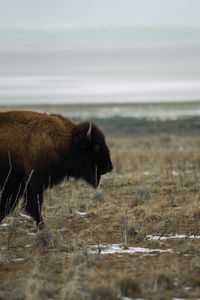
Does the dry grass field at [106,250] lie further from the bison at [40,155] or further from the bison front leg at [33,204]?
the bison at [40,155]

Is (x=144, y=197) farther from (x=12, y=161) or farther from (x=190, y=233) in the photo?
(x=12, y=161)

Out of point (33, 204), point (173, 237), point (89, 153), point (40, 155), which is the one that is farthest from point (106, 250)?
point (89, 153)

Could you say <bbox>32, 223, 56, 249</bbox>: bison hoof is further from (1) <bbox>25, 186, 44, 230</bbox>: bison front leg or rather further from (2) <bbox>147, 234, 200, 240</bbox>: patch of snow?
(2) <bbox>147, 234, 200, 240</bbox>: patch of snow

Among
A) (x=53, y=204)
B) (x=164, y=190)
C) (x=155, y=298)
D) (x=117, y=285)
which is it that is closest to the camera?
(x=155, y=298)

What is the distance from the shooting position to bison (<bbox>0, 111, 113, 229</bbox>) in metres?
5.69

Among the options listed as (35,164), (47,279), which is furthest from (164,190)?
(47,279)

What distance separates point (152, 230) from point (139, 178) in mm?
4703

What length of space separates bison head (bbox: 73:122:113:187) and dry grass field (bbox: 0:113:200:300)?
66 centimetres

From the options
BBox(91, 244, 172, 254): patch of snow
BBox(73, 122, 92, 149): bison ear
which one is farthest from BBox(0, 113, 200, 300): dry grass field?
BBox(73, 122, 92, 149): bison ear

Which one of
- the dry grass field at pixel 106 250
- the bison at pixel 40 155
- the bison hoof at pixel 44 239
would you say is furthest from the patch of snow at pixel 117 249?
the bison at pixel 40 155

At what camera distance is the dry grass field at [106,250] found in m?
3.68

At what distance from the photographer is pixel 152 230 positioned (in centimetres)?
596

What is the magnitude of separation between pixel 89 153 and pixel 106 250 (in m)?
1.70

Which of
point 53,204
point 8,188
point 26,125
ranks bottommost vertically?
point 53,204
